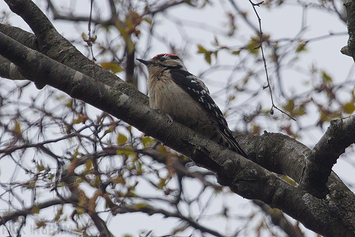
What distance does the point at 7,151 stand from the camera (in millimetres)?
4094

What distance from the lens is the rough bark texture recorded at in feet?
8.36

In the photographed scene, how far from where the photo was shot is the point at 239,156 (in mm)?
2881

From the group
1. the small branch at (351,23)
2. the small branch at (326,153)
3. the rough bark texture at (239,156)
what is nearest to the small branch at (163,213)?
the rough bark texture at (239,156)

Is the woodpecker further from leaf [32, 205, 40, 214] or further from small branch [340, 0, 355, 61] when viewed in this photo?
leaf [32, 205, 40, 214]

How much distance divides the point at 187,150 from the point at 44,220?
2.27m

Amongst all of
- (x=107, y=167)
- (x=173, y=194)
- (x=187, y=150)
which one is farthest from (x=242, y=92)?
(x=187, y=150)

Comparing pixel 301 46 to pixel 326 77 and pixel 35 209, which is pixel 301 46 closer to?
pixel 326 77

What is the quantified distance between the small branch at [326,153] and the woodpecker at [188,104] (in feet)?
3.36

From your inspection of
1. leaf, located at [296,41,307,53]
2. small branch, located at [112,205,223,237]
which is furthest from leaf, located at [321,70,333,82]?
small branch, located at [112,205,223,237]

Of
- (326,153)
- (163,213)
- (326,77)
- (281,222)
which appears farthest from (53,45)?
(281,222)

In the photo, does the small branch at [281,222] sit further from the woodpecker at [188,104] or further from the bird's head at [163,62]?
the bird's head at [163,62]

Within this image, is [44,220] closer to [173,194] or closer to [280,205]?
[173,194]

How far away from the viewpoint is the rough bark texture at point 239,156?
255cm

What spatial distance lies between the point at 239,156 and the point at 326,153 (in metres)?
0.69
